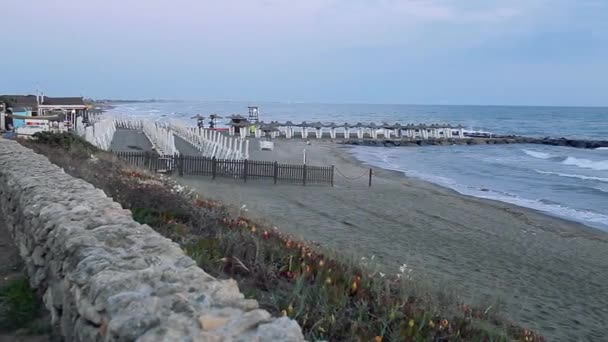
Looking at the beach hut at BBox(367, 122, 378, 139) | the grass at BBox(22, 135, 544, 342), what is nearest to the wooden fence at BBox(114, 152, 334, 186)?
the grass at BBox(22, 135, 544, 342)

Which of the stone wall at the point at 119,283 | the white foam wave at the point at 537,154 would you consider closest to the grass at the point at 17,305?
the stone wall at the point at 119,283

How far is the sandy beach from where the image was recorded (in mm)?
10094

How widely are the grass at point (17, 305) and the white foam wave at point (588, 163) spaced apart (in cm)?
4066

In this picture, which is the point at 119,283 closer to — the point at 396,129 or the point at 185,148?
the point at 185,148

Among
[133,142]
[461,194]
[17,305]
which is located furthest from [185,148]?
[17,305]

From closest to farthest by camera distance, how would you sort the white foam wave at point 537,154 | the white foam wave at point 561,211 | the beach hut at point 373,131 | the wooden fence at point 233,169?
the white foam wave at point 561,211 < the wooden fence at point 233,169 < the white foam wave at point 537,154 < the beach hut at point 373,131

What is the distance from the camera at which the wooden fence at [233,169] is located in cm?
2311

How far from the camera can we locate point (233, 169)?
2383cm

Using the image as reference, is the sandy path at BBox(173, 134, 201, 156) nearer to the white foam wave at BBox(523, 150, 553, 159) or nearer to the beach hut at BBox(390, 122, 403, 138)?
the white foam wave at BBox(523, 150, 553, 159)

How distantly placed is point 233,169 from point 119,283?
20445 mm

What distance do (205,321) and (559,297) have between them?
9.62 m

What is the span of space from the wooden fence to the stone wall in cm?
1693

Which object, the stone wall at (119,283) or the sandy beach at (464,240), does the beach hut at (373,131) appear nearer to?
the sandy beach at (464,240)

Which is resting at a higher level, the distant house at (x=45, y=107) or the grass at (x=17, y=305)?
the distant house at (x=45, y=107)
